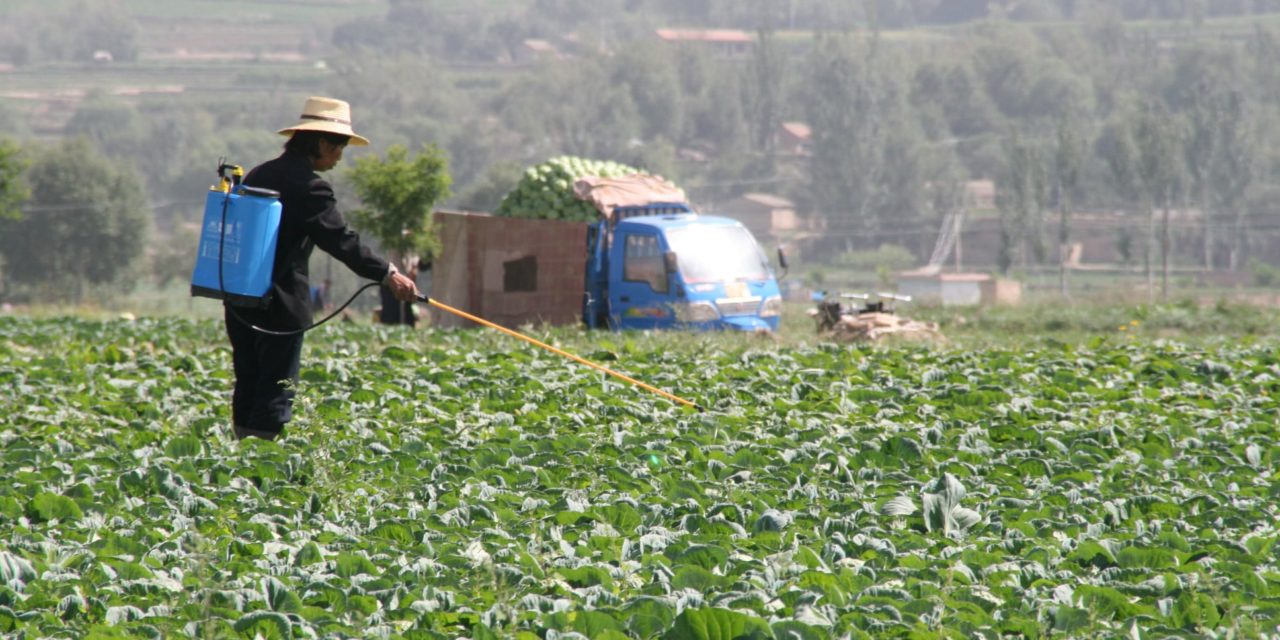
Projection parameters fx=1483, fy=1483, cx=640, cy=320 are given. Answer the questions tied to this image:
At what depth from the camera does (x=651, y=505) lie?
6.37m

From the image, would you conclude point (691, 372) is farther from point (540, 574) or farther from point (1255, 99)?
point (1255, 99)

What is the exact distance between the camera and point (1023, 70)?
140125 millimetres

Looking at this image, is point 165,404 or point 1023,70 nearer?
point 165,404

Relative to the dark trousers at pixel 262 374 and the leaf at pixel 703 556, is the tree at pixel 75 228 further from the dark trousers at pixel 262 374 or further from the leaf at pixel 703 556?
the leaf at pixel 703 556

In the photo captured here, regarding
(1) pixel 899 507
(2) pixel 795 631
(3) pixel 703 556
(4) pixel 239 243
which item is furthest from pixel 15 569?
(1) pixel 899 507

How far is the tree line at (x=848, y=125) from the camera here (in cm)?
9525

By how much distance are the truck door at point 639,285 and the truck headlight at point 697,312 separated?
18.0 inches

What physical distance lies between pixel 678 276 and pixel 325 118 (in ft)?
40.7

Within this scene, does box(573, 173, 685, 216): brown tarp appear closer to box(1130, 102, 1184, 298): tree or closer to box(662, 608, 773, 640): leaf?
box(662, 608, 773, 640): leaf

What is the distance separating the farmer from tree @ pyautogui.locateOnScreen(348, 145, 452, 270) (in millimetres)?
15729

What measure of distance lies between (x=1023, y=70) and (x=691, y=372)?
136 metres

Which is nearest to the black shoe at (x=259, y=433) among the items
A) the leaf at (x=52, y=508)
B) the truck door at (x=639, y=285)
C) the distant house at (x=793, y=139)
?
the leaf at (x=52, y=508)

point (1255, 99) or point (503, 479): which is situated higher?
point (1255, 99)

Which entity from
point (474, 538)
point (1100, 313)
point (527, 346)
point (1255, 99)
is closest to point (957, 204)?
point (1255, 99)
